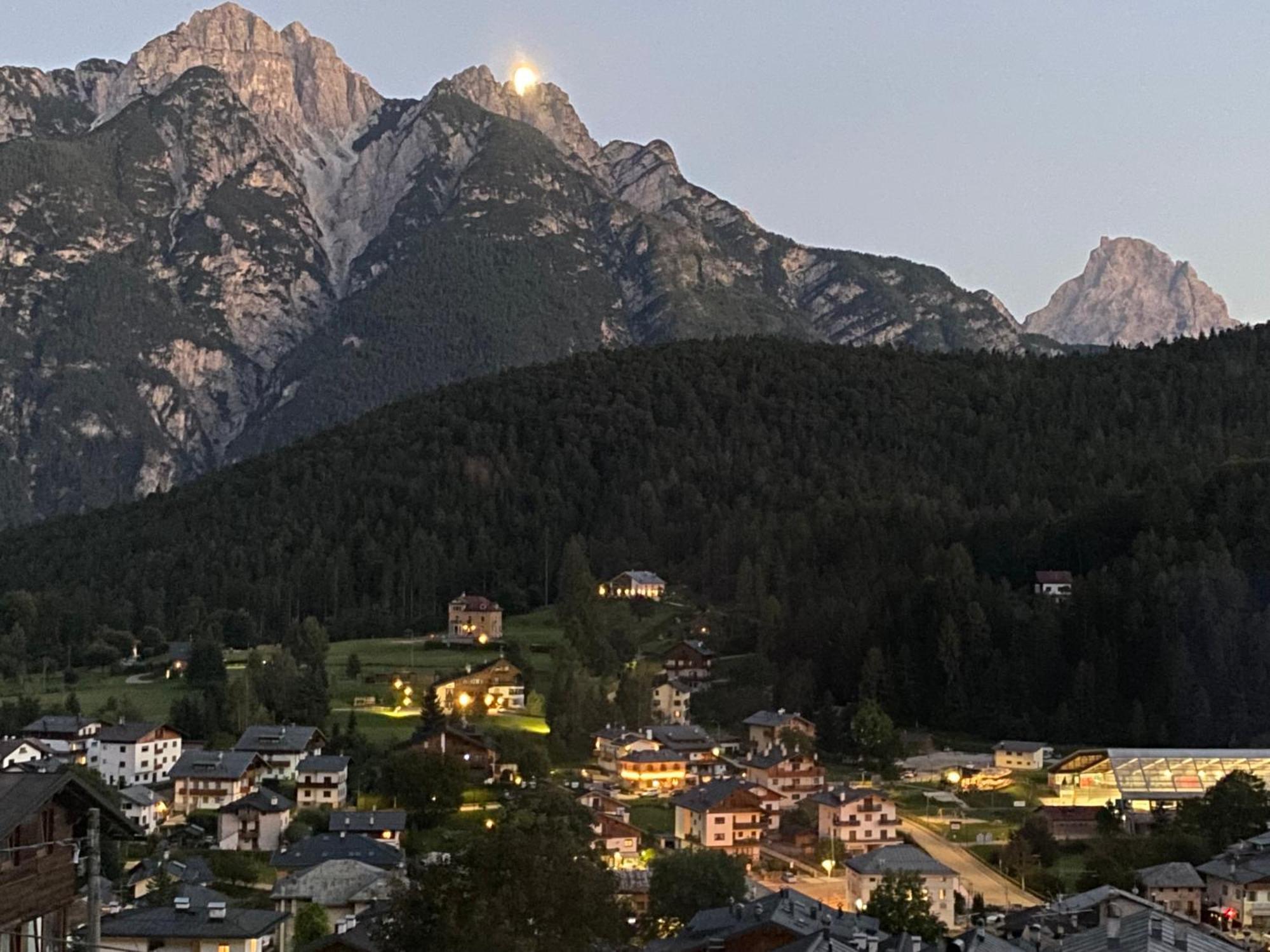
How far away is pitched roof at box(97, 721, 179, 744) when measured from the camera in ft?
224

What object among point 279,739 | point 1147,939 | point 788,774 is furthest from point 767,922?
point 279,739

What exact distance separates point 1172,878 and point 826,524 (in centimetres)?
6656

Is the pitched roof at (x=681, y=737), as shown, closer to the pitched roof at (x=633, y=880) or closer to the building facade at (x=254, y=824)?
the building facade at (x=254, y=824)

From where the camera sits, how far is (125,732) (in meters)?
68.9

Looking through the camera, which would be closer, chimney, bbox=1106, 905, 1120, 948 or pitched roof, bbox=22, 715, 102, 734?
chimney, bbox=1106, 905, 1120, 948

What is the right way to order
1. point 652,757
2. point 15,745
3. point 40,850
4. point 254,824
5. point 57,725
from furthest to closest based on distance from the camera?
point 57,725 → point 652,757 → point 15,745 → point 254,824 → point 40,850

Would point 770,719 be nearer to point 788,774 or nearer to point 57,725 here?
point 788,774

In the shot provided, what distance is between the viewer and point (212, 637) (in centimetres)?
9400

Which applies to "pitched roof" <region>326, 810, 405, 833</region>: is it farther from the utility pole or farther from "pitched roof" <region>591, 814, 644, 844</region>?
the utility pole

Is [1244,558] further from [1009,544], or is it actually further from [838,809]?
[838,809]

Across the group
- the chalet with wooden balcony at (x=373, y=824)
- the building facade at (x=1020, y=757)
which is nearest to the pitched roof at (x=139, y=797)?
the chalet with wooden balcony at (x=373, y=824)

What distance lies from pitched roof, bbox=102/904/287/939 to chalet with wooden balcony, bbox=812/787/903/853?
2467 centimetres

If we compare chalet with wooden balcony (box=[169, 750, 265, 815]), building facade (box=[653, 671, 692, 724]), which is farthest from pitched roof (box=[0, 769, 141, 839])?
building facade (box=[653, 671, 692, 724])

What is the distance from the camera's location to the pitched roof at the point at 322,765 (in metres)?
64.0
